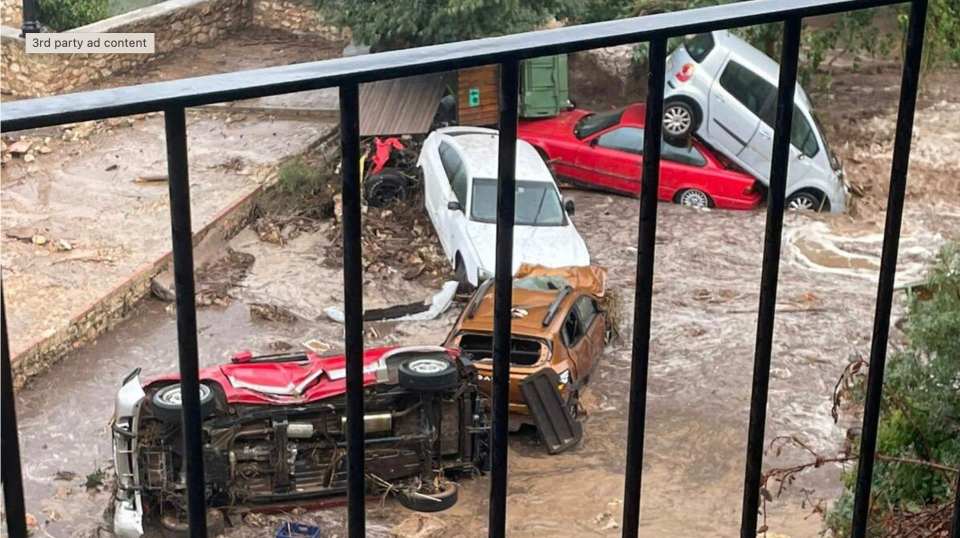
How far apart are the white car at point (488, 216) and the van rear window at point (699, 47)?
3.02 meters

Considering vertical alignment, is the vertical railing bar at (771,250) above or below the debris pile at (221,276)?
above

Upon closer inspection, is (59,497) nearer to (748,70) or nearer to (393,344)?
(393,344)

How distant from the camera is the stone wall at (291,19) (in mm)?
17203

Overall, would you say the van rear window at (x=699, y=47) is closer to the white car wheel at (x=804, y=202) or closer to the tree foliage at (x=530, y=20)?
the tree foliage at (x=530, y=20)

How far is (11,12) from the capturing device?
1534cm

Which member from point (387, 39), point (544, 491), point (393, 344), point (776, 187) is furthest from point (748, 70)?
point (776, 187)

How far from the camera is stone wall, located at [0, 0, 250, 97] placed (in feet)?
47.4

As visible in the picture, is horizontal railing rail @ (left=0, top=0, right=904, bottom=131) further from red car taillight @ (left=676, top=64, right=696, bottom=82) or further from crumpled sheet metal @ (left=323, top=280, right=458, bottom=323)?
red car taillight @ (left=676, top=64, right=696, bottom=82)

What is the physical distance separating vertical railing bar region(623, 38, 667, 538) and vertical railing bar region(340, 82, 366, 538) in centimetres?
29

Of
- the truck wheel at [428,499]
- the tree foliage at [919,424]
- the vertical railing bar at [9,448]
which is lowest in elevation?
the truck wheel at [428,499]

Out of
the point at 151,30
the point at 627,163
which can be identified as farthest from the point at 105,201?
the point at 627,163

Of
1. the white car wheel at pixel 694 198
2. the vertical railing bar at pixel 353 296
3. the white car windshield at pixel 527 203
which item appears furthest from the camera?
the white car wheel at pixel 694 198

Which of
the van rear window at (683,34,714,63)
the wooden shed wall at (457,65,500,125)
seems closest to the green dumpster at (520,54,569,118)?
the wooden shed wall at (457,65,500,125)

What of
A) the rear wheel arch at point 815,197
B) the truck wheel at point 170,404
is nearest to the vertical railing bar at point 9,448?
the truck wheel at point 170,404
